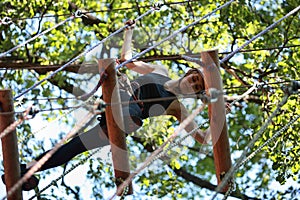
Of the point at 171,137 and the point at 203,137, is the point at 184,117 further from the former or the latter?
the point at 171,137

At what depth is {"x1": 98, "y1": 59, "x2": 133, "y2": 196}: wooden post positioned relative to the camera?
4352mm

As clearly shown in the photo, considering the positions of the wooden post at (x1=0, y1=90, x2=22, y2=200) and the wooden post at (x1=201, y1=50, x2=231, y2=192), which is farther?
the wooden post at (x1=201, y1=50, x2=231, y2=192)

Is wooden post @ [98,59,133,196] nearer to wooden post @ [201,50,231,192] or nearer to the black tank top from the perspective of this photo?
wooden post @ [201,50,231,192]

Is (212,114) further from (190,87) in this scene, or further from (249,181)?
(249,181)

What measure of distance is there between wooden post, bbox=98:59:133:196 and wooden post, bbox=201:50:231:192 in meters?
0.48

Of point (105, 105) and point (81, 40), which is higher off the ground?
point (81, 40)

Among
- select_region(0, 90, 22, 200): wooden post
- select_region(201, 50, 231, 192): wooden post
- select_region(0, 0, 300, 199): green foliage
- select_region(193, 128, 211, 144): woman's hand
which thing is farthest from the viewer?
select_region(0, 0, 300, 199): green foliage

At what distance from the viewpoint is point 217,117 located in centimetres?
Result: 434

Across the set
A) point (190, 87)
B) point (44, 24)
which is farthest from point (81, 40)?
point (190, 87)

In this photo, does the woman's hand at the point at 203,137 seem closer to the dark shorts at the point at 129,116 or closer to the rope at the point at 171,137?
the dark shorts at the point at 129,116

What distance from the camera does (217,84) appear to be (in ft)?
14.1

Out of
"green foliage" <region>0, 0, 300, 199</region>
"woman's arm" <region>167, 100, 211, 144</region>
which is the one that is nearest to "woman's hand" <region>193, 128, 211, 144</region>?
"woman's arm" <region>167, 100, 211, 144</region>

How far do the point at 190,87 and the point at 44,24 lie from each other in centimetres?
468

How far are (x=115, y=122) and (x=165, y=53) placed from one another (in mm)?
4709
